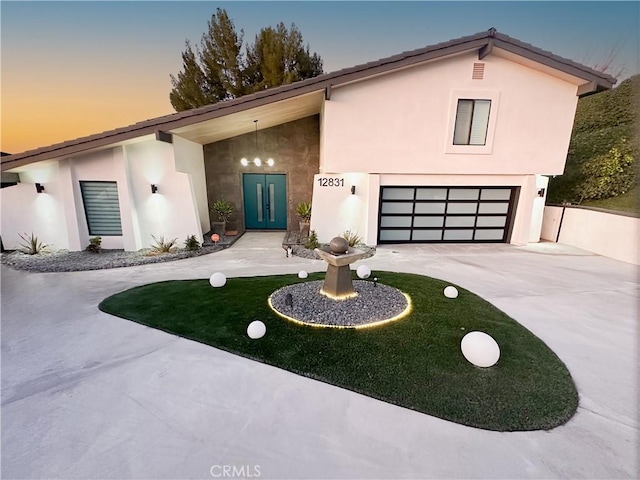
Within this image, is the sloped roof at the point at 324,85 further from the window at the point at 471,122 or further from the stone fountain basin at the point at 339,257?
the stone fountain basin at the point at 339,257

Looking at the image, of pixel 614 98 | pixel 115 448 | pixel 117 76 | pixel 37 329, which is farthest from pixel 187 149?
pixel 614 98

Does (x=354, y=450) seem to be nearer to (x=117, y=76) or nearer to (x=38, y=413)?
(x=38, y=413)

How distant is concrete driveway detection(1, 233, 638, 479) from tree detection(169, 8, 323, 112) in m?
11.3

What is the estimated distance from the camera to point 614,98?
12.3m

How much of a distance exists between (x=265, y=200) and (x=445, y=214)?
7.24 meters

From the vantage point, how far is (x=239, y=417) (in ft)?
8.55

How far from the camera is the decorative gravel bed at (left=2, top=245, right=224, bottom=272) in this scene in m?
6.89

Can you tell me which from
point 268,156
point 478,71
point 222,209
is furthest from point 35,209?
point 478,71

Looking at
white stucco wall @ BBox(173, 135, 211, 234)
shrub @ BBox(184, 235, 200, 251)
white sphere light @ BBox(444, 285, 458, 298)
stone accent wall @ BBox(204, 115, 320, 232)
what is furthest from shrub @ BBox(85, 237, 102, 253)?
white sphere light @ BBox(444, 285, 458, 298)

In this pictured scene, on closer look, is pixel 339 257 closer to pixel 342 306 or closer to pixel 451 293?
pixel 342 306

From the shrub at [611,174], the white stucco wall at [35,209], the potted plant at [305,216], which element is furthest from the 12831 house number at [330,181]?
the shrub at [611,174]

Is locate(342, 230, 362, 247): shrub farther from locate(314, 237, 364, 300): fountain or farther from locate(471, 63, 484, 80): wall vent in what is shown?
locate(471, 63, 484, 80): wall vent

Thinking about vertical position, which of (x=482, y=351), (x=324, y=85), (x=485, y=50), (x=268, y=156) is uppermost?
(x=485, y=50)

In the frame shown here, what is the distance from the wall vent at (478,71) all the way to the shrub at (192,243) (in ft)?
32.9
